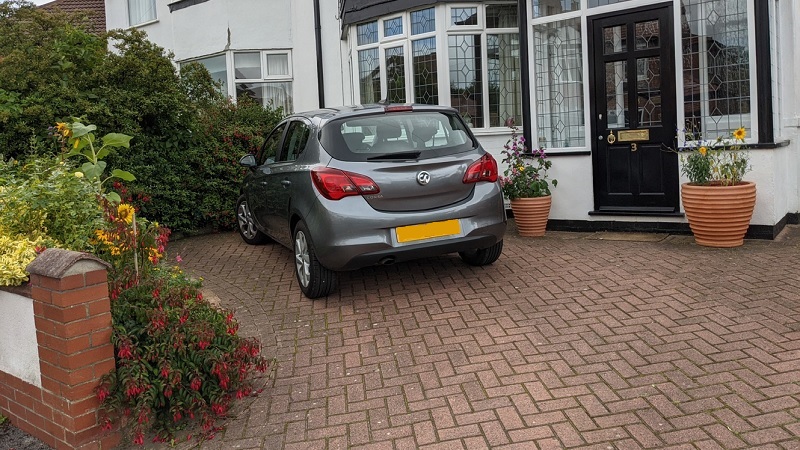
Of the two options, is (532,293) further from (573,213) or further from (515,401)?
(573,213)

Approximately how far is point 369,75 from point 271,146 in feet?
15.8

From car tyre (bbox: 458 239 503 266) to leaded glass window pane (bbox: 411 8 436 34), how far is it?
494 cm

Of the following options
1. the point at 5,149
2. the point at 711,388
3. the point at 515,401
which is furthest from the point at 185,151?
the point at 711,388

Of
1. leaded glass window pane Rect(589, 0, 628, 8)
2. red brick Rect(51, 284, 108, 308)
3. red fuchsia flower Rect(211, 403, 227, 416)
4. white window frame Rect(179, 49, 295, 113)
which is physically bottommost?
red fuchsia flower Rect(211, 403, 227, 416)

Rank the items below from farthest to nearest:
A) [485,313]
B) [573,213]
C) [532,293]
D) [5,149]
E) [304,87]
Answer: [304,87], [573,213], [5,149], [532,293], [485,313]

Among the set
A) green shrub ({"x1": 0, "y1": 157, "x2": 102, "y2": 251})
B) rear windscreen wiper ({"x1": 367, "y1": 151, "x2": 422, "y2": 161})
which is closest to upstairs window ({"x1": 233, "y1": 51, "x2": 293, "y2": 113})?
rear windscreen wiper ({"x1": 367, "y1": 151, "x2": 422, "y2": 161})

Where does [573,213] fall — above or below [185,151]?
below

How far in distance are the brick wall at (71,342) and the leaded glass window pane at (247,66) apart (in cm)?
1129

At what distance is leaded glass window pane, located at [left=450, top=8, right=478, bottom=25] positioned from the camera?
10.4m

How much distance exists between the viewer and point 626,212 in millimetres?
8391

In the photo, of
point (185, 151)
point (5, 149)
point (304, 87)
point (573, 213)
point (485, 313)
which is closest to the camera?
point (485, 313)

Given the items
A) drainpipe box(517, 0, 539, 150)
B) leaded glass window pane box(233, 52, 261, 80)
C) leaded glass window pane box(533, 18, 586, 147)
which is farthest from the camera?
leaded glass window pane box(233, 52, 261, 80)

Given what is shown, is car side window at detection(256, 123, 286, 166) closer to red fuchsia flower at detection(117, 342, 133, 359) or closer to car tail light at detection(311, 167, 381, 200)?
car tail light at detection(311, 167, 381, 200)

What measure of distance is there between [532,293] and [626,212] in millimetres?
3011
